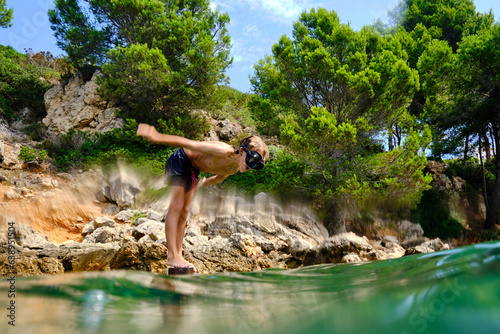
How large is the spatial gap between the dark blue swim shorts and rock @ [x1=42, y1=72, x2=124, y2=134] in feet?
31.4

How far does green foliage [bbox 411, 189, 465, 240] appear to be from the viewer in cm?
1010

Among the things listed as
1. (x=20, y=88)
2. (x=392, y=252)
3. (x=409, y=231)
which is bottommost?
(x=392, y=252)

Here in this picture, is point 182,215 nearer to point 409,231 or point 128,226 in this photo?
point 128,226

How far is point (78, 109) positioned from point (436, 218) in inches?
566

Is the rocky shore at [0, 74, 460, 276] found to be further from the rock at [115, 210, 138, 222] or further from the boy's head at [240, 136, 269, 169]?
the boy's head at [240, 136, 269, 169]

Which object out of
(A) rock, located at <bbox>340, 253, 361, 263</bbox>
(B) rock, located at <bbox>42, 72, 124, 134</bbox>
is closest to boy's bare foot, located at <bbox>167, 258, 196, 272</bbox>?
(A) rock, located at <bbox>340, 253, 361, 263</bbox>

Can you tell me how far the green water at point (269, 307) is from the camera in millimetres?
1034

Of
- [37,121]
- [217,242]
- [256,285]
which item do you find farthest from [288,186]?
[37,121]

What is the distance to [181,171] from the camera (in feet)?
9.46

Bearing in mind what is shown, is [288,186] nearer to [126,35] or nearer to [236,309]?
[236,309]

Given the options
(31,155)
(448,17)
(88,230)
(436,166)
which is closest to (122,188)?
(88,230)

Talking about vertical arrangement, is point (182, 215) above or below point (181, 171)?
below

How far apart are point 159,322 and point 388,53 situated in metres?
9.12

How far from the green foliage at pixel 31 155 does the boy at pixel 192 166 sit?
8.68 metres
